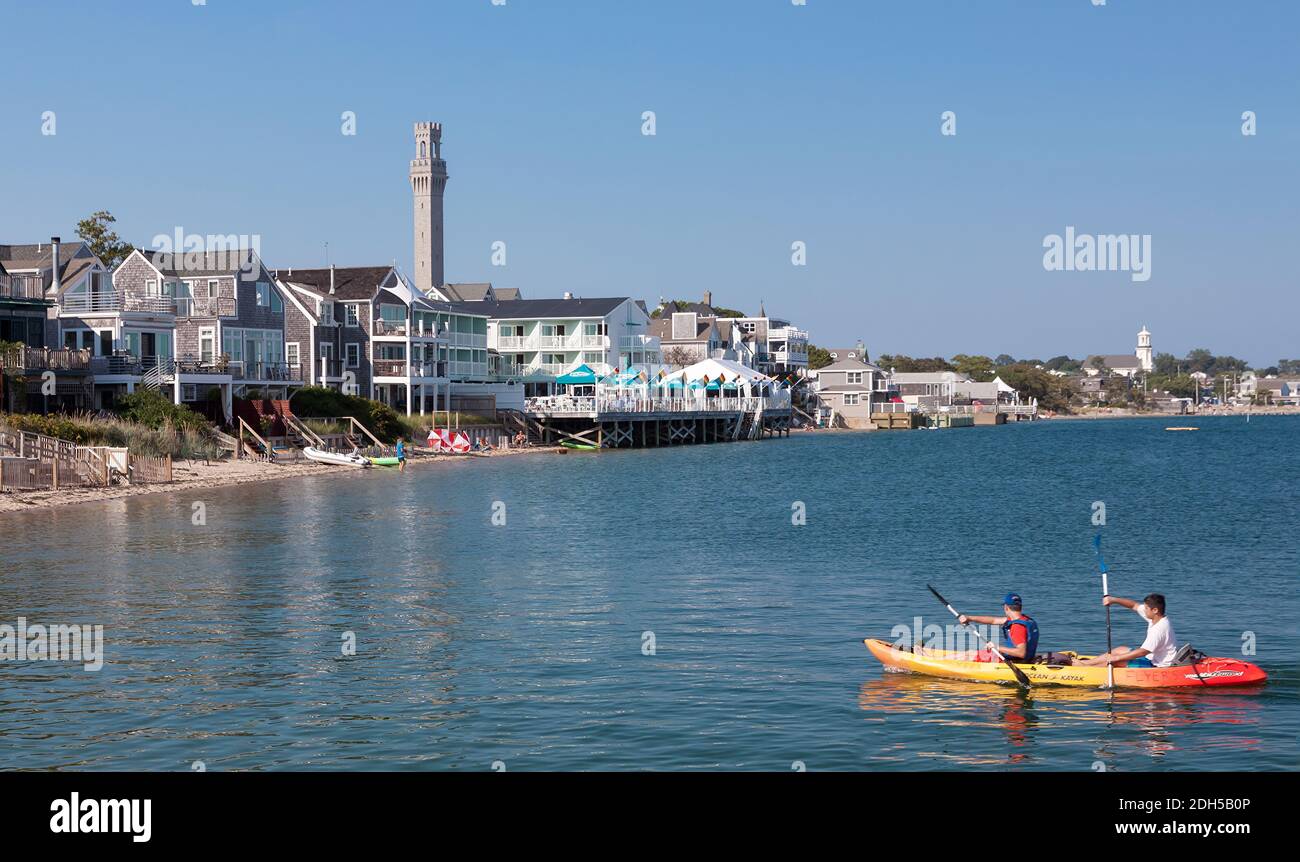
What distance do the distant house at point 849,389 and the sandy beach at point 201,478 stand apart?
3785 inches

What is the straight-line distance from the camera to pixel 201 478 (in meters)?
57.8

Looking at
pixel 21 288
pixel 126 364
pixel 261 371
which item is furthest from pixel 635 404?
pixel 21 288

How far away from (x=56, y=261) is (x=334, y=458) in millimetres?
17577

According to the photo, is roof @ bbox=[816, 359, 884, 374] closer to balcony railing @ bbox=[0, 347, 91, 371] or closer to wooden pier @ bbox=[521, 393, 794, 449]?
wooden pier @ bbox=[521, 393, 794, 449]

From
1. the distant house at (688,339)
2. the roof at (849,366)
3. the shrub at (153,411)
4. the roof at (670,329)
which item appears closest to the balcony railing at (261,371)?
the shrub at (153,411)

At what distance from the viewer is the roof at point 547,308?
383 ft

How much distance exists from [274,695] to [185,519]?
84.0ft

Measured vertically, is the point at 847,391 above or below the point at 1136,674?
above

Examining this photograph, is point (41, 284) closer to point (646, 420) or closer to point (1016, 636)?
point (646, 420)

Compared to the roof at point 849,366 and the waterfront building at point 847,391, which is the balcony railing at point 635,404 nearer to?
the waterfront building at point 847,391

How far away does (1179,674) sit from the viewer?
20391 mm

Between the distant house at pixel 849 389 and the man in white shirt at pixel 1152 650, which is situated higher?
the distant house at pixel 849 389

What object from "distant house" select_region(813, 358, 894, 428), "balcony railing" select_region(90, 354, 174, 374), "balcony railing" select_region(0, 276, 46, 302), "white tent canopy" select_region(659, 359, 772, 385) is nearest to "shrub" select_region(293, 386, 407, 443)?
"balcony railing" select_region(90, 354, 174, 374)
